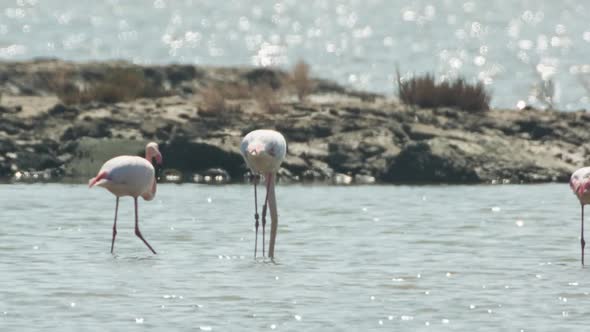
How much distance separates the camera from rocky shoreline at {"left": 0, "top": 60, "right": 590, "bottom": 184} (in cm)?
2217

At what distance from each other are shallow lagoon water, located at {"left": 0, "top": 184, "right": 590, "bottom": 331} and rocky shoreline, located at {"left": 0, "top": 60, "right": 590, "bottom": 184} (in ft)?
4.31

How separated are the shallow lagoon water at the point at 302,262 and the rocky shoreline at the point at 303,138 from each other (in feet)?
4.31

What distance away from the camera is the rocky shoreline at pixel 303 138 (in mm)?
22172

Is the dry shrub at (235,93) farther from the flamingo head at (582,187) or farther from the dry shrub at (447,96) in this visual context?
the flamingo head at (582,187)

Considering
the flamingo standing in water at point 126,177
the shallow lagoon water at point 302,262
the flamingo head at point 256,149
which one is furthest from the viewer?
the flamingo standing in water at point 126,177

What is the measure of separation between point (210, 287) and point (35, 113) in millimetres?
12469

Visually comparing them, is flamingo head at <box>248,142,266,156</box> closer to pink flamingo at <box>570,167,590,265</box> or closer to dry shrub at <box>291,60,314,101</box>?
pink flamingo at <box>570,167,590,265</box>

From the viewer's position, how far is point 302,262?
45.2 feet

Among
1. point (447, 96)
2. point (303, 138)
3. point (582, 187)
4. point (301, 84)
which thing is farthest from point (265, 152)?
point (301, 84)

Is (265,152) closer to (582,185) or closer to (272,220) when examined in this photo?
(272,220)

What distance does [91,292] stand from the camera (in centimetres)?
1165

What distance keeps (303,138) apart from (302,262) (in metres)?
9.42

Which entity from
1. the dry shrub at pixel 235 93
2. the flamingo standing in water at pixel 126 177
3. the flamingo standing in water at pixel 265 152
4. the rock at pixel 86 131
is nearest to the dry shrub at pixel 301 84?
the dry shrub at pixel 235 93

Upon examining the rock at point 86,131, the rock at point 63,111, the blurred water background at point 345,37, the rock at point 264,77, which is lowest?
the rock at point 86,131
